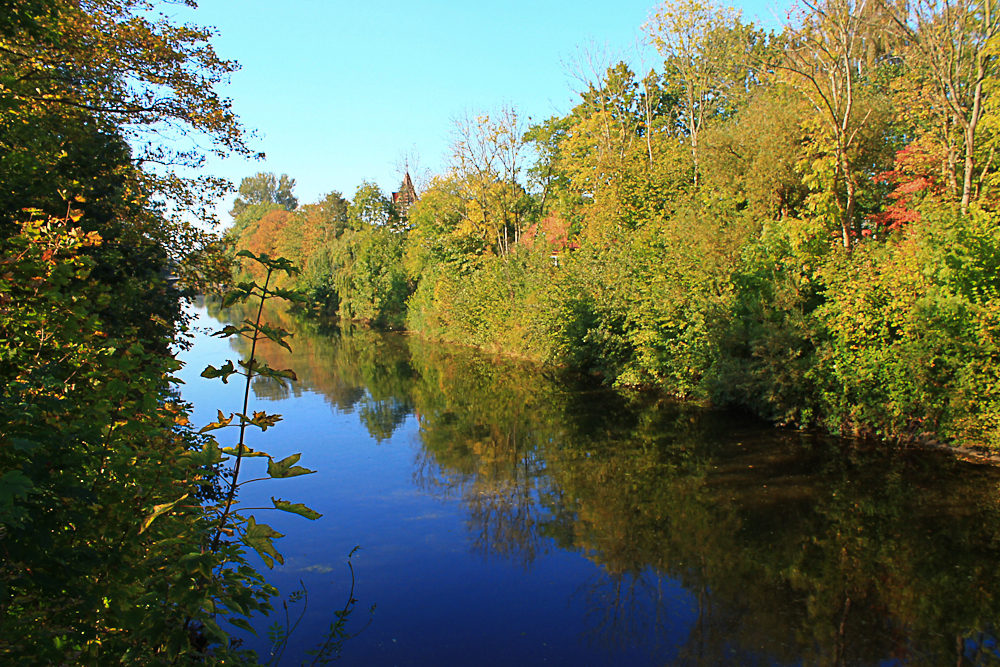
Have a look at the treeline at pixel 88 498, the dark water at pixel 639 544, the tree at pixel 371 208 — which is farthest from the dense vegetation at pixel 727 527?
the tree at pixel 371 208

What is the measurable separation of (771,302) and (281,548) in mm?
12511

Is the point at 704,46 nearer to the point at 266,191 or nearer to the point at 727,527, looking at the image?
the point at 727,527

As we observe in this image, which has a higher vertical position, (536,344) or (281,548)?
(536,344)

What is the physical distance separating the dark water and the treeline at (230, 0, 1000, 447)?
56.9 inches

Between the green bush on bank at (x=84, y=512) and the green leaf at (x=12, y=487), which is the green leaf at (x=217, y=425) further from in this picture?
the green leaf at (x=12, y=487)

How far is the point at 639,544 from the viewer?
9844 mm

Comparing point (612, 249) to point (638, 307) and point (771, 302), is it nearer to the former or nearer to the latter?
Result: point (638, 307)

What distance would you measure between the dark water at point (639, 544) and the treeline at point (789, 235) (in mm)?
1446

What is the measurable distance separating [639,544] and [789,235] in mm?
10199

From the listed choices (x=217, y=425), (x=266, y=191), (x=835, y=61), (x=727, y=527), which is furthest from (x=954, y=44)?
(x=266, y=191)

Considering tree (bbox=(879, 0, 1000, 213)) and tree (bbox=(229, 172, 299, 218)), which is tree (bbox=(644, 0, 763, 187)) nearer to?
tree (bbox=(879, 0, 1000, 213))

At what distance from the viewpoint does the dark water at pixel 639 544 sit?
24.1 ft

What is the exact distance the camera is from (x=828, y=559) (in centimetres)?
901

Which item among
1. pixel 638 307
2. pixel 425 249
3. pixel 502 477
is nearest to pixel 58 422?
pixel 502 477
